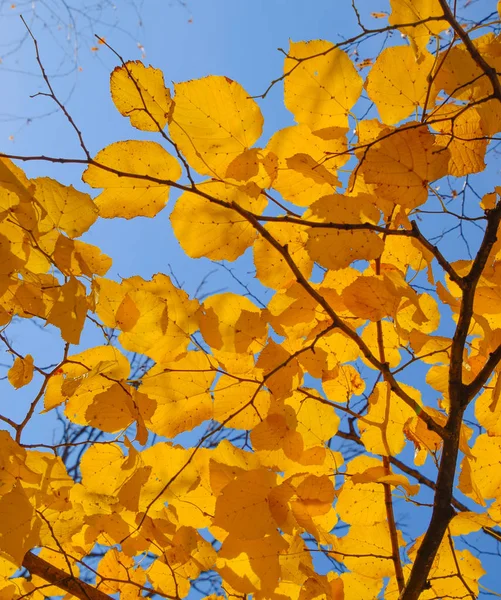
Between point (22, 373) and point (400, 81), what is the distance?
2.25 feet

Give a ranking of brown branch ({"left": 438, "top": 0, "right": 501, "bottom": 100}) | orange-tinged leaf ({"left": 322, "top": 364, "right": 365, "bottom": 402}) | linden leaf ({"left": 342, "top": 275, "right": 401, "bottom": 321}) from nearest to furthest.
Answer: brown branch ({"left": 438, "top": 0, "right": 501, "bottom": 100}) → linden leaf ({"left": 342, "top": 275, "right": 401, "bottom": 321}) → orange-tinged leaf ({"left": 322, "top": 364, "right": 365, "bottom": 402})

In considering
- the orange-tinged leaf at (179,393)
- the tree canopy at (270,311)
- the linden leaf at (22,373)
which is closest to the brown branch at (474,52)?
the tree canopy at (270,311)

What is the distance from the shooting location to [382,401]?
0.85 meters

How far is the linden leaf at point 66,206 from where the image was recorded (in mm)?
703

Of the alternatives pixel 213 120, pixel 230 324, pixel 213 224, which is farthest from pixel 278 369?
pixel 213 120

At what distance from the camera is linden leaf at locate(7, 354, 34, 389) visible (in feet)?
2.77

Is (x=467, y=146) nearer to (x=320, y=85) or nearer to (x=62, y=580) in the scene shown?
(x=320, y=85)

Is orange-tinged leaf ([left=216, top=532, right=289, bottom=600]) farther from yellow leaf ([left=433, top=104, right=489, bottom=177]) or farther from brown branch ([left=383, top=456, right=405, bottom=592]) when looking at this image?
yellow leaf ([left=433, top=104, right=489, bottom=177])

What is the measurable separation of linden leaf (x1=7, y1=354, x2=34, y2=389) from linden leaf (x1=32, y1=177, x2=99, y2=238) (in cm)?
24

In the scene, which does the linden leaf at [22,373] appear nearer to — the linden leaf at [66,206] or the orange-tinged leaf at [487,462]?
the linden leaf at [66,206]

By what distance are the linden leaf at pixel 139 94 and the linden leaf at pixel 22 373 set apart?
404 millimetres

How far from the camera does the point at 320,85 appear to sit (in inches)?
28.6

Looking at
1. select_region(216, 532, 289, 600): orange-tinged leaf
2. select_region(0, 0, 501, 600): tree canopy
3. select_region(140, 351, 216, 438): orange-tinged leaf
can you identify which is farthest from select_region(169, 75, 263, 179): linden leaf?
select_region(216, 532, 289, 600): orange-tinged leaf

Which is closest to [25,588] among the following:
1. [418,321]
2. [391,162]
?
[418,321]
